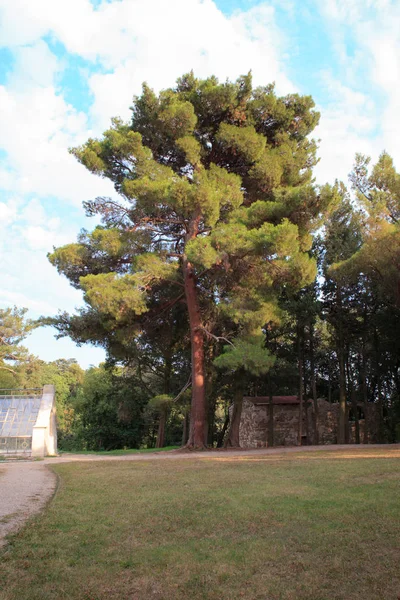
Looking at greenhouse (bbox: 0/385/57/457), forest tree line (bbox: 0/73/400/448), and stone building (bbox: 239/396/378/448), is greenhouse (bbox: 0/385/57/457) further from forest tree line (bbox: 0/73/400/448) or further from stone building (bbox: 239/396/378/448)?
stone building (bbox: 239/396/378/448)

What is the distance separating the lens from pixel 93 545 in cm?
395

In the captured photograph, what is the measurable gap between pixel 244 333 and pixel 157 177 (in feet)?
19.6

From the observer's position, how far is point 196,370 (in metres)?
16.5

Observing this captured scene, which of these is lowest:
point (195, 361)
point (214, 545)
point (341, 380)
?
point (214, 545)

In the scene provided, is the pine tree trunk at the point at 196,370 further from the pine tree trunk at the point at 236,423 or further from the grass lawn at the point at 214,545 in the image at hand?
the grass lawn at the point at 214,545

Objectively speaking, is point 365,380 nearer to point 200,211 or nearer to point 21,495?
point 200,211

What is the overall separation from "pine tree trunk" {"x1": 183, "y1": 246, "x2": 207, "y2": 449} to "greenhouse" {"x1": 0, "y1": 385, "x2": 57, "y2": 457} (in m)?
4.90

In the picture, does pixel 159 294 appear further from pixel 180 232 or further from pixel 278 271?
pixel 278 271

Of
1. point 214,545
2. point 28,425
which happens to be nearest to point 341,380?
point 28,425

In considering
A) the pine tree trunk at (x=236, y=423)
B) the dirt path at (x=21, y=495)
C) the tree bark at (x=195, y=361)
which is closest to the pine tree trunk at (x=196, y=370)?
the tree bark at (x=195, y=361)

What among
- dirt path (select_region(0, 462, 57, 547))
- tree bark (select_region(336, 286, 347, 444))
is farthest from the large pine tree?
dirt path (select_region(0, 462, 57, 547))

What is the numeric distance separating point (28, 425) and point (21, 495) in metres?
10.8

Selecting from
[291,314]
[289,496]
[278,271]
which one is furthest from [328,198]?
[289,496]

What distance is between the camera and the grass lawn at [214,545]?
2998 mm
